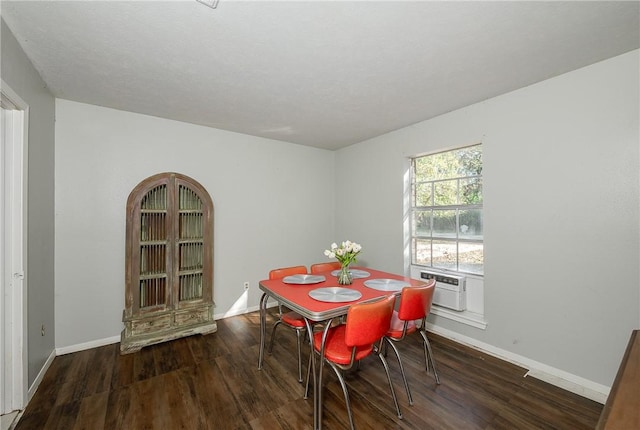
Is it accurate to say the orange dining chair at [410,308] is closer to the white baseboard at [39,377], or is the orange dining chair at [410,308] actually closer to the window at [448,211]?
the window at [448,211]

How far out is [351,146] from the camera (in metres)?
4.39

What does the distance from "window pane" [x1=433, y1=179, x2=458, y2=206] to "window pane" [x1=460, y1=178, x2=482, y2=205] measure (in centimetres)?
8

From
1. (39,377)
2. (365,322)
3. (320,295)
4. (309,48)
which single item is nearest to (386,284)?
(320,295)

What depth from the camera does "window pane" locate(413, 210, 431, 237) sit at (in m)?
3.36

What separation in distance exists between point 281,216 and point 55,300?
269 centimetres

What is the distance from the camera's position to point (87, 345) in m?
2.75

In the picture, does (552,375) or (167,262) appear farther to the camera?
(167,262)

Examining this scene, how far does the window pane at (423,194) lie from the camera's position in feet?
11.0

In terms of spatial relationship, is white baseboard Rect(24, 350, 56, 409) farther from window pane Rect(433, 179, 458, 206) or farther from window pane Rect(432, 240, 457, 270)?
window pane Rect(433, 179, 458, 206)

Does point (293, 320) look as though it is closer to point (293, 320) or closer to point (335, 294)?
point (293, 320)

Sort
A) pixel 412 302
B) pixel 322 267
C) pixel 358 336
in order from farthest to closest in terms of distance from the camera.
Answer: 1. pixel 322 267
2. pixel 412 302
3. pixel 358 336

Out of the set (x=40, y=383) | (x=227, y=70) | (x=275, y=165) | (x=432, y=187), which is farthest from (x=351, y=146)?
(x=40, y=383)

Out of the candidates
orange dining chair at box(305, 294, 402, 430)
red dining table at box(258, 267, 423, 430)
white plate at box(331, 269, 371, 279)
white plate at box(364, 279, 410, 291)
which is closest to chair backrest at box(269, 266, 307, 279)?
red dining table at box(258, 267, 423, 430)

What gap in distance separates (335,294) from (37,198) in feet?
8.46
